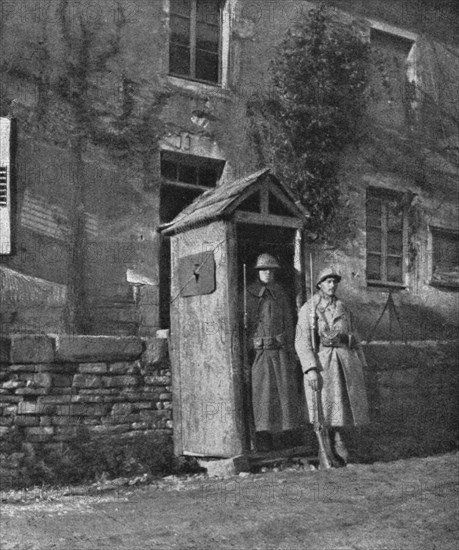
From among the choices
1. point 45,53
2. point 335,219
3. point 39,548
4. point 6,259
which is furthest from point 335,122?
point 39,548

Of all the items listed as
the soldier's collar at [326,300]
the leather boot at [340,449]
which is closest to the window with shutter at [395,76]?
the soldier's collar at [326,300]

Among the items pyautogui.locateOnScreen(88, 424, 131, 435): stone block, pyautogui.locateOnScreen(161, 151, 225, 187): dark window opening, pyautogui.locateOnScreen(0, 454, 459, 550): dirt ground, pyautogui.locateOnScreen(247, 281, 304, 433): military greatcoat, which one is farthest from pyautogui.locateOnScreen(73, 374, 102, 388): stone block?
pyautogui.locateOnScreen(161, 151, 225, 187): dark window opening

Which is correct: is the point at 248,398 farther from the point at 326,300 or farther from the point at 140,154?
the point at 140,154

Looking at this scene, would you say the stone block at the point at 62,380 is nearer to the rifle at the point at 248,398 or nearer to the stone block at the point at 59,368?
the stone block at the point at 59,368

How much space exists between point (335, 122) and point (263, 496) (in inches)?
270

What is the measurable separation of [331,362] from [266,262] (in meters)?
1.26

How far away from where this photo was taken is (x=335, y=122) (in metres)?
12.1

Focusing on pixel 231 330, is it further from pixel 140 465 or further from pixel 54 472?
pixel 54 472

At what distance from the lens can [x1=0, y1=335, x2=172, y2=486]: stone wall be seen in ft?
26.0

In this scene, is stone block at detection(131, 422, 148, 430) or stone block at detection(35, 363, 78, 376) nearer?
stone block at detection(35, 363, 78, 376)

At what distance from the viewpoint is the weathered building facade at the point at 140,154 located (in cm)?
944

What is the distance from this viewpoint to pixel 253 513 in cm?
607

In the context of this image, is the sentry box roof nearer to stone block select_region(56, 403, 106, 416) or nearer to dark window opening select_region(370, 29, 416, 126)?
stone block select_region(56, 403, 106, 416)

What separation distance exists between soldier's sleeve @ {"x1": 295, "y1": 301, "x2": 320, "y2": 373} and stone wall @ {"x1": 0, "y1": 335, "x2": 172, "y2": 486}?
1436 mm
